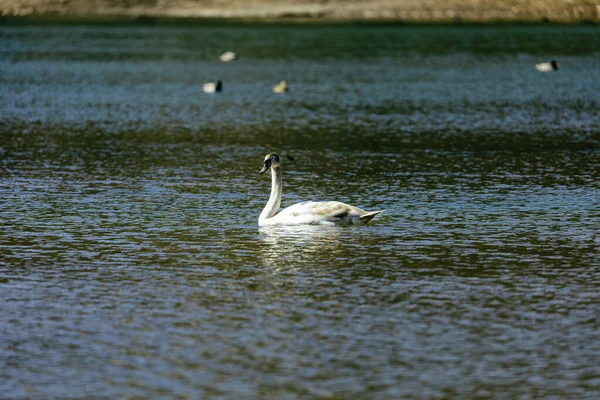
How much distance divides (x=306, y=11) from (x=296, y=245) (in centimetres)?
16113

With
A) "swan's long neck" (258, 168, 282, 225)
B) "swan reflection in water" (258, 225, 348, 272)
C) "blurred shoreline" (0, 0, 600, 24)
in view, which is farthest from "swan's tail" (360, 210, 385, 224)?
"blurred shoreline" (0, 0, 600, 24)

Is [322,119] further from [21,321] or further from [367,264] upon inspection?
[21,321]

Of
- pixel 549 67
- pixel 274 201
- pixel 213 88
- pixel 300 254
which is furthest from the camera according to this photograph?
pixel 549 67

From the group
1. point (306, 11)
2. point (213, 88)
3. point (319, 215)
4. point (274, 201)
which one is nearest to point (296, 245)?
point (319, 215)

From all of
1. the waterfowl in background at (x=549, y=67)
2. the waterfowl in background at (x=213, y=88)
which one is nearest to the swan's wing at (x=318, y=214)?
the waterfowl in background at (x=213, y=88)

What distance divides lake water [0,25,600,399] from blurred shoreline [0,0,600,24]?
117 metres

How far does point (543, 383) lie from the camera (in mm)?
16875

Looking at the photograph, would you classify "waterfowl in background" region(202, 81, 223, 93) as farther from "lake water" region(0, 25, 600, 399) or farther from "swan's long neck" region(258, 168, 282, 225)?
"swan's long neck" region(258, 168, 282, 225)

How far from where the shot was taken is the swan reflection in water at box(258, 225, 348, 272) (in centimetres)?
2498

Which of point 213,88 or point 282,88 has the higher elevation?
point 213,88

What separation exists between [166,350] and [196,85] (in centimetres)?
6671

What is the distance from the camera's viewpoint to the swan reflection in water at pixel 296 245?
2498 centimetres

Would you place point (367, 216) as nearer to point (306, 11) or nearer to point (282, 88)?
point (282, 88)

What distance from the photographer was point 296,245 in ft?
87.9
